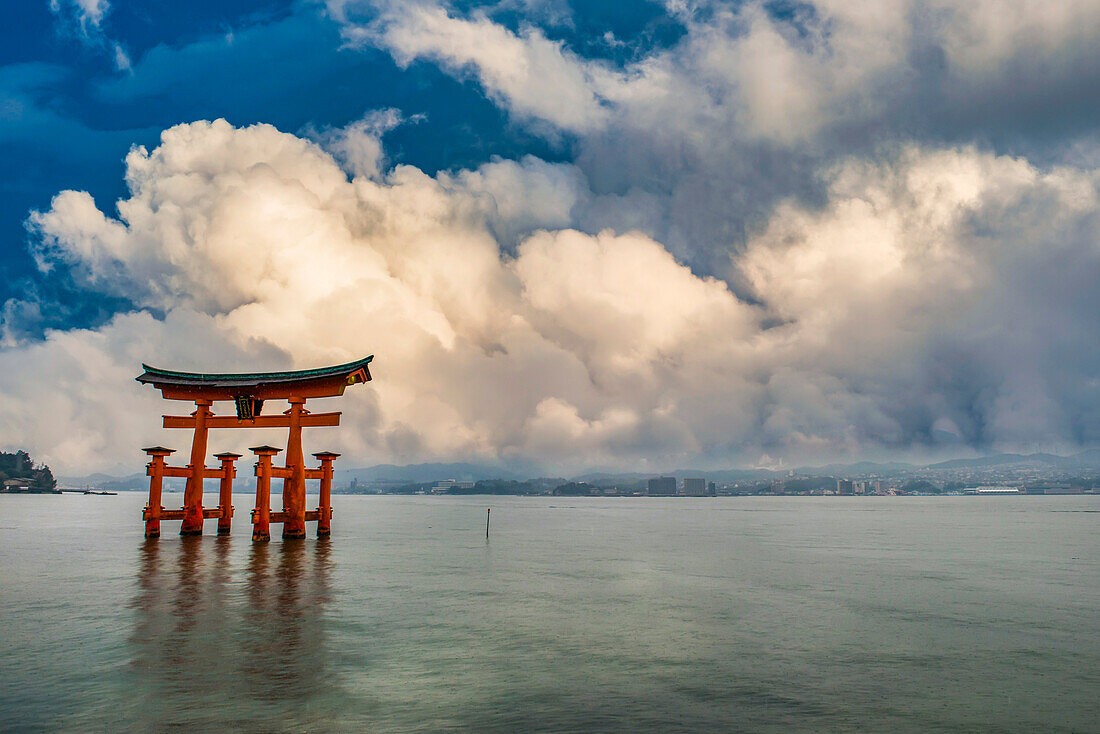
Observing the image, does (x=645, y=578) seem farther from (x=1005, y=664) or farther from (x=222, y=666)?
(x=222, y=666)

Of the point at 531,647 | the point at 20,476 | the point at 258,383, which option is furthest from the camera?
the point at 20,476

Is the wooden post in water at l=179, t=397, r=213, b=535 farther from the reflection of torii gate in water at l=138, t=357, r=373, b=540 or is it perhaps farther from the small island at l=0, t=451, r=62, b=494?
the small island at l=0, t=451, r=62, b=494

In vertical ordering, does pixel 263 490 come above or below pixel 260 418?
below

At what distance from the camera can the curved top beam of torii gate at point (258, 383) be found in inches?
1248

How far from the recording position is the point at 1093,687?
38.8 feet

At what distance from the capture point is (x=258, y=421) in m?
33.2

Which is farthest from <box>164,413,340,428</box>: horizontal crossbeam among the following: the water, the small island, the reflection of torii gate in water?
the small island

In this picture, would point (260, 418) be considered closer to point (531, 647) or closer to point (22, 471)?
point (531, 647)

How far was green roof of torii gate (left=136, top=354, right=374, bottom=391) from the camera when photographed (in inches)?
1241

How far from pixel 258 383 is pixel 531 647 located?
23.3 meters

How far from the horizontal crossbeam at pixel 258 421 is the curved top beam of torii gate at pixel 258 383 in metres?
0.98

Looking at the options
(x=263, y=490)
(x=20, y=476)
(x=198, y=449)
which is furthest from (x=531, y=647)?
(x=20, y=476)

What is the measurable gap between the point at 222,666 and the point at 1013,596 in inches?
964

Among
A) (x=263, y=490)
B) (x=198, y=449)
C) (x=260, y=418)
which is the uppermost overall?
(x=260, y=418)
